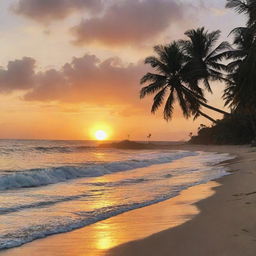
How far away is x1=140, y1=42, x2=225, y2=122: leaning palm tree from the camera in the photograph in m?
29.7

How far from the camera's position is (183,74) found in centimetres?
3047

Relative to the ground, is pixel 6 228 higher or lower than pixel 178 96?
lower

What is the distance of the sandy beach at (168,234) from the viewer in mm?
5230

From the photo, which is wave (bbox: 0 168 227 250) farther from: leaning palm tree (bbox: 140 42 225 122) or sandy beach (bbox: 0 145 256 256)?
leaning palm tree (bbox: 140 42 225 122)

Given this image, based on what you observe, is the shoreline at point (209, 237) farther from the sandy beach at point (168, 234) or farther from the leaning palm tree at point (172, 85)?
the leaning palm tree at point (172, 85)

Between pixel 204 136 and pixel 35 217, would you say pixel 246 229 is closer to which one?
pixel 35 217

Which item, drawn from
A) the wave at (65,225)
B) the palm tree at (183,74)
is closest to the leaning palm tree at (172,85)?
the palm tree at (183,74)

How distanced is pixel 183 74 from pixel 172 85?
1.16 meters

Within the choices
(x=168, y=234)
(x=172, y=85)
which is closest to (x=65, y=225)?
(x=168, y=234)

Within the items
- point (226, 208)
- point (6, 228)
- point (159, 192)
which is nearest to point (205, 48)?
point (159, 192)

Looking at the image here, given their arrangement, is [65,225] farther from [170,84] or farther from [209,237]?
[170,84]

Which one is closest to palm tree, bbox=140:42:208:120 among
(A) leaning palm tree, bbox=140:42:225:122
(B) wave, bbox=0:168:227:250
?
(A) leaning palm tree, bbox=140:42:225:122

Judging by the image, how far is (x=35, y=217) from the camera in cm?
788

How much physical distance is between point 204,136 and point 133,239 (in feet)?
225
